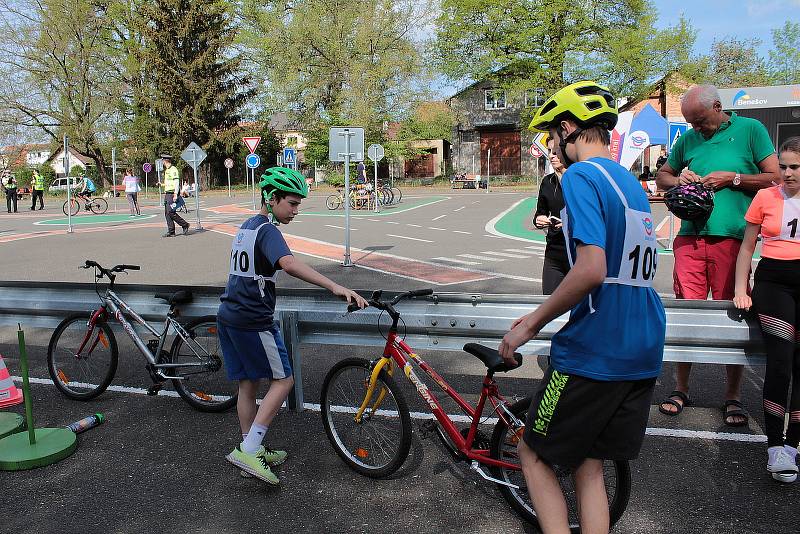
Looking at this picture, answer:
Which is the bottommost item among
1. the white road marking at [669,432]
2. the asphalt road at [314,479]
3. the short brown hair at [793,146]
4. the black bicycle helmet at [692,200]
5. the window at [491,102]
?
the asphalt road at [314,479]

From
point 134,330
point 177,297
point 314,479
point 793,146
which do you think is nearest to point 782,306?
point 793,146

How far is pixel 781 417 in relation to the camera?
12.1 ft

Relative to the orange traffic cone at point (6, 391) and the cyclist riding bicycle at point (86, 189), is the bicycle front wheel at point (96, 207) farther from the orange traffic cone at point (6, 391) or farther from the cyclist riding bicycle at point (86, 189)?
the orange traffic cone at point (6, 391)

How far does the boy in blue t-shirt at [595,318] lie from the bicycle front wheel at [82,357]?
153 inches

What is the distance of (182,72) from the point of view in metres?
51.7

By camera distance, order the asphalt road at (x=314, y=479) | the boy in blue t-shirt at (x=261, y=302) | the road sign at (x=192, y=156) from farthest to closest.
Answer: the road sign at (x=192, y=156)
the boy in blue t-shirt at (x=261, y=302)
the asphalt road at (x=314, y=479)

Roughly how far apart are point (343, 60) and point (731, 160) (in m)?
51.0

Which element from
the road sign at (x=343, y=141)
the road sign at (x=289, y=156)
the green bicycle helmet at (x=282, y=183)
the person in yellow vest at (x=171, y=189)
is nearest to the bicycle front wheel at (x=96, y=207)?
the road sign at (x=289, y=156)

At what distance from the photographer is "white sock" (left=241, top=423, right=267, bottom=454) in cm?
376

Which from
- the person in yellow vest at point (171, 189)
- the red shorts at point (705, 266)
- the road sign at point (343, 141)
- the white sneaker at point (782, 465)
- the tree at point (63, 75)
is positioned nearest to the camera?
the white sneaker at point (782, 465)

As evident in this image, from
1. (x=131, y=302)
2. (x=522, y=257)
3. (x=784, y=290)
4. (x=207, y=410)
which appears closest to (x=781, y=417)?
(x=784, y=290)

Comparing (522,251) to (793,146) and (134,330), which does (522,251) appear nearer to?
(134,330)

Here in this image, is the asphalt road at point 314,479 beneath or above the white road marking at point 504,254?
beneath

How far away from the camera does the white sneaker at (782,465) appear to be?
355cm
